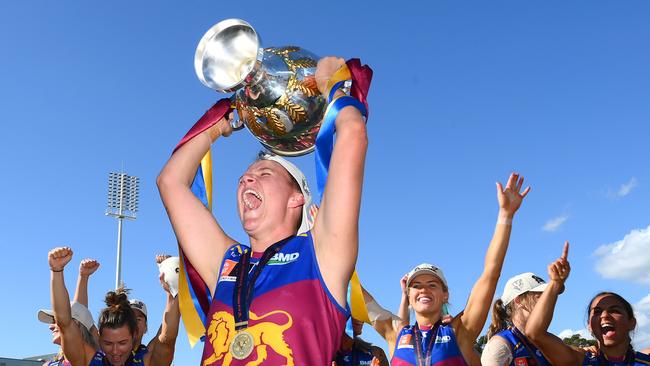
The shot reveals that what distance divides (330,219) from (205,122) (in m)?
1.31

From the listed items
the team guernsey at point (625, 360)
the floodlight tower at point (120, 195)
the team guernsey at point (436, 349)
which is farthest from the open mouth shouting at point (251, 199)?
the floodlight tower at point (120, 195)

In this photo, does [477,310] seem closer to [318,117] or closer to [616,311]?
[616,311]

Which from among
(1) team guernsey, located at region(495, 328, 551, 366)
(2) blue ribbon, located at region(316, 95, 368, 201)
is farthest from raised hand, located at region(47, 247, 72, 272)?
(1) team guernsey, located at region(495, 328, 551, 366)

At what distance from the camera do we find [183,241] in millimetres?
3598

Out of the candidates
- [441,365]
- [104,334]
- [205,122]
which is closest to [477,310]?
[441,365]

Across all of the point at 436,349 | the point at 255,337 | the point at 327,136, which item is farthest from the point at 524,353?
the point at 255,337

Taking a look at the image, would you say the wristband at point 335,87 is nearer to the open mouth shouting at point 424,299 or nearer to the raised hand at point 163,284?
the open mouth shouting at point 424,299

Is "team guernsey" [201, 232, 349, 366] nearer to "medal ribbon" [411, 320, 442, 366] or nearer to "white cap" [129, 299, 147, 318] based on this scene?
"medal ribbon" [411, 320, 442, 366]

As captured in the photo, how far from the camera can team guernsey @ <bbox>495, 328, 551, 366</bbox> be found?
629 cm

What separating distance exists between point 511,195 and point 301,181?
7.86 feet

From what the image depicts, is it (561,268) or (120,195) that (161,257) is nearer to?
(561,268)

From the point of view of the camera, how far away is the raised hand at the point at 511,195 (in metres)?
5.32

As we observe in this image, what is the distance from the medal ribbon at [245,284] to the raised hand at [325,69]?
0.81 meters

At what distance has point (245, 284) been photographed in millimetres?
3111
